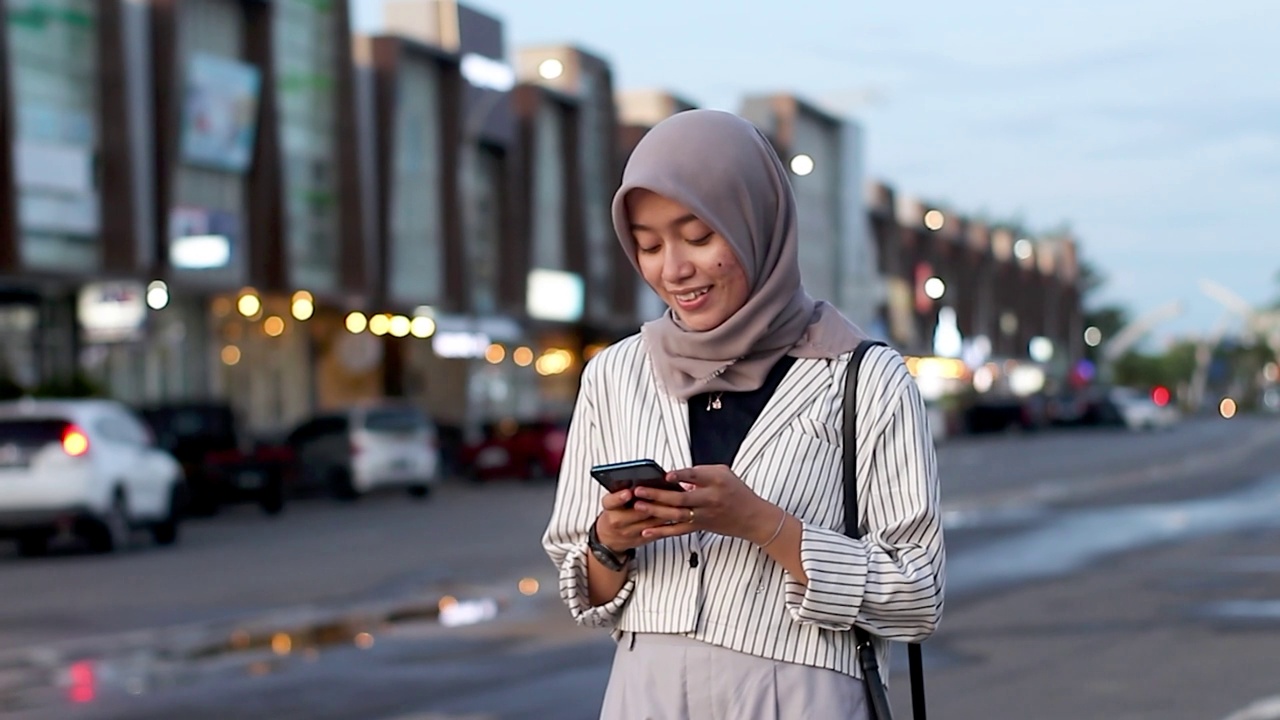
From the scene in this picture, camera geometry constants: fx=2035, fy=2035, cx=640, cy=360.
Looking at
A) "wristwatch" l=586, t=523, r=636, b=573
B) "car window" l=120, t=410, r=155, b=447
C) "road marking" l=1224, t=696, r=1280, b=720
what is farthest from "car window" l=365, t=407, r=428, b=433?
"wristwatch" l=586, t=523, r=636, b=573

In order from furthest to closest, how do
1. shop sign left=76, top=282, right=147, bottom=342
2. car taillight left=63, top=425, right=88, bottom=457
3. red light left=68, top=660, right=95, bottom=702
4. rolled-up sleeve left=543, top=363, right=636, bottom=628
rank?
shop sign left=76, top=282, right=147, bottom=342 → car taillight left=63, top=425, right=88, bottom=457 → red light left=68, top=660, right=95, bottom=702 → rolled-up sleeve left=543, top=363, right=636, bottom=628

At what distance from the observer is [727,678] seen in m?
3.21

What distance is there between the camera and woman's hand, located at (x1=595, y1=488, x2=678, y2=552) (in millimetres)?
3027

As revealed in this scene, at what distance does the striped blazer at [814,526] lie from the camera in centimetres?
320

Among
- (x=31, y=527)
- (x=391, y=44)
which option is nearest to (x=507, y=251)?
(x=391, y=44)

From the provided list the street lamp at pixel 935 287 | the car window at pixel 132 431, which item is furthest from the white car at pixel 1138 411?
the car window at pixel 132 431

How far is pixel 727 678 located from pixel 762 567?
183 mm

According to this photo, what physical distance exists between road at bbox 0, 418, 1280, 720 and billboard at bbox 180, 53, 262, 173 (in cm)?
1534

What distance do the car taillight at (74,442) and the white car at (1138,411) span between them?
6606cm

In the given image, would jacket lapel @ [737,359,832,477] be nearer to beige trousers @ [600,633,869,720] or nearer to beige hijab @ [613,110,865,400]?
beige hijab @ [613,110,865,400]

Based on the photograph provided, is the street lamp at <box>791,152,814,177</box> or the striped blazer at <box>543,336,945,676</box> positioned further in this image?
the street lamp at <box>791,152,814,177</box>

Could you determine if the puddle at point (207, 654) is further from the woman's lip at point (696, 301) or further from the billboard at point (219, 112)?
the billboard at point (219, 112)

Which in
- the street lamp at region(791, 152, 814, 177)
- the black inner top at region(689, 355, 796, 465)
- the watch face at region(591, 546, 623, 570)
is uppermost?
the street lamp at region(791, 152, 814, 177)

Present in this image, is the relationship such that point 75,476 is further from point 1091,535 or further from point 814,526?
point 814,526
